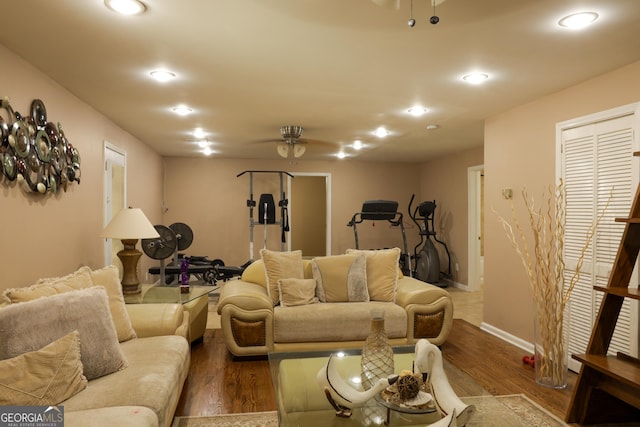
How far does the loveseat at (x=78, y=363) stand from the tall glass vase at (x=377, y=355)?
37.7 inches

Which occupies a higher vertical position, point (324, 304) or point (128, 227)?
point (128, 227)

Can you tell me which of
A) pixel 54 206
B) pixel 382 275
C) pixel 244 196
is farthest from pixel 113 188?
pixel 244 196

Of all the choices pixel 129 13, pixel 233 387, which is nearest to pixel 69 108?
pixel 129 13

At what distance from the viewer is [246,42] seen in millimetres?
2645

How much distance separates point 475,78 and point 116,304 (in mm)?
2895

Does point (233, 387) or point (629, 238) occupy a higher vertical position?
point (629, 238)

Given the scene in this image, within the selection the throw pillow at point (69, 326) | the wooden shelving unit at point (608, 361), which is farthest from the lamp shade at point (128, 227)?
the wooden shelving unit at point (608, 361)

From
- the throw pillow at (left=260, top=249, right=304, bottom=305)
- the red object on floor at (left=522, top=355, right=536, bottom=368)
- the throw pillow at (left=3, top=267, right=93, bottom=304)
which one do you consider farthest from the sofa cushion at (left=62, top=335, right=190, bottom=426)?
the red object on floor at (left=522, top=355, right=536, bottom=368)

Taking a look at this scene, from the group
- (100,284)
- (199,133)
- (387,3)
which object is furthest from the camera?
(199,133)

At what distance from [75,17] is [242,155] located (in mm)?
5589

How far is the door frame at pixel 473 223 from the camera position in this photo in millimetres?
6988

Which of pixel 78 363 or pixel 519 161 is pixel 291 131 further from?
pixel 78 363

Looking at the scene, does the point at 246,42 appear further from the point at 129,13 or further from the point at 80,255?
the point at 80,255

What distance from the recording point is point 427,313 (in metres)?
3.92
